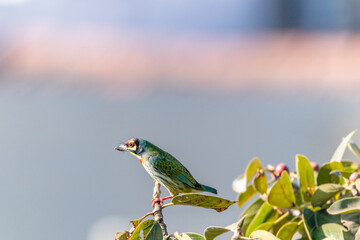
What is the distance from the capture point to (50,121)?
4.15m

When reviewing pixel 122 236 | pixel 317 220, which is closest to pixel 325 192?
pixel 317 220

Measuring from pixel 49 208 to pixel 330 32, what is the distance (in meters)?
3.99

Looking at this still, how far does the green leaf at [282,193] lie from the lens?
718mm

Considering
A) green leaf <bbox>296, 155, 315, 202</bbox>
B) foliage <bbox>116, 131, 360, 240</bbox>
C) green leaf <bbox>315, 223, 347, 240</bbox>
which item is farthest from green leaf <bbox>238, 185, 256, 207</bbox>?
green leaf <bbox>315, 223, 347, 240</bbox>

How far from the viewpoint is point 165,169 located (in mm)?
635

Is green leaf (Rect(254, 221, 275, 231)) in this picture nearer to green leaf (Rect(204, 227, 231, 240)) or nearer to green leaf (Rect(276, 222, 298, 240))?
green leaf (Rect(276, 222, 298, 240))

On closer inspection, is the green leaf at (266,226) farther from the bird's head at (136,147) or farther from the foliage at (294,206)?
the bird's head at (136,147)

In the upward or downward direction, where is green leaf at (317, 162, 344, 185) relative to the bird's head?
Result: downward

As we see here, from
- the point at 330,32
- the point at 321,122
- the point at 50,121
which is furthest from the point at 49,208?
the point at 330,32

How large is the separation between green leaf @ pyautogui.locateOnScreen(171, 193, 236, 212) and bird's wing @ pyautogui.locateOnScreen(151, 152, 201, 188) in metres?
0.05

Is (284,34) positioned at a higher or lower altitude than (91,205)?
higher

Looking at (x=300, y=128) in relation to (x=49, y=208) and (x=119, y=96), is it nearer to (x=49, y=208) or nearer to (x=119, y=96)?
(x=119, y=96)

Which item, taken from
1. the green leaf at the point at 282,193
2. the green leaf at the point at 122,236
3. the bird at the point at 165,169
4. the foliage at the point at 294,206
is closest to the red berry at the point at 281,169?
the foliage at the point at 294,206

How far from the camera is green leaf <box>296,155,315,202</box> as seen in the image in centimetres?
75
